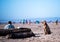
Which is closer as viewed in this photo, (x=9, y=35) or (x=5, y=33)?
(x=9, y=35)

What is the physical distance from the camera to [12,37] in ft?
38.9

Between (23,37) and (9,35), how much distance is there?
1.15 metres

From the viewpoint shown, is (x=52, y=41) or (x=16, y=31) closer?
(x=52, y=41)

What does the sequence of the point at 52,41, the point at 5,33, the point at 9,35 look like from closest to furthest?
the point at 52,41, the point at 9,35, the point at 5,33

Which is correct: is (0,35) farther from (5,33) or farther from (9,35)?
(9,35)

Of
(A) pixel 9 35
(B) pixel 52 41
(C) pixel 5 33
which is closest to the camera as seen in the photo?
(B) pixel 52 41

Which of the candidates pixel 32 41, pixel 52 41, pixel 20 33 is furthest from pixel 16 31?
pixel 52 41

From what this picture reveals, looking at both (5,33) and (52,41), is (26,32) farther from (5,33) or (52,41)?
(52,41)

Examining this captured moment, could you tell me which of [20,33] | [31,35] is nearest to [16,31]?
[20,33]

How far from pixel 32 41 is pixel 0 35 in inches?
139

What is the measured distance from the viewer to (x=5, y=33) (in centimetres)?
1277

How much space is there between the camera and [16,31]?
12.4m

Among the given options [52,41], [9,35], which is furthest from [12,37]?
[52,41]

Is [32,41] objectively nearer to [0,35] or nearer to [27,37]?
[27,37]
